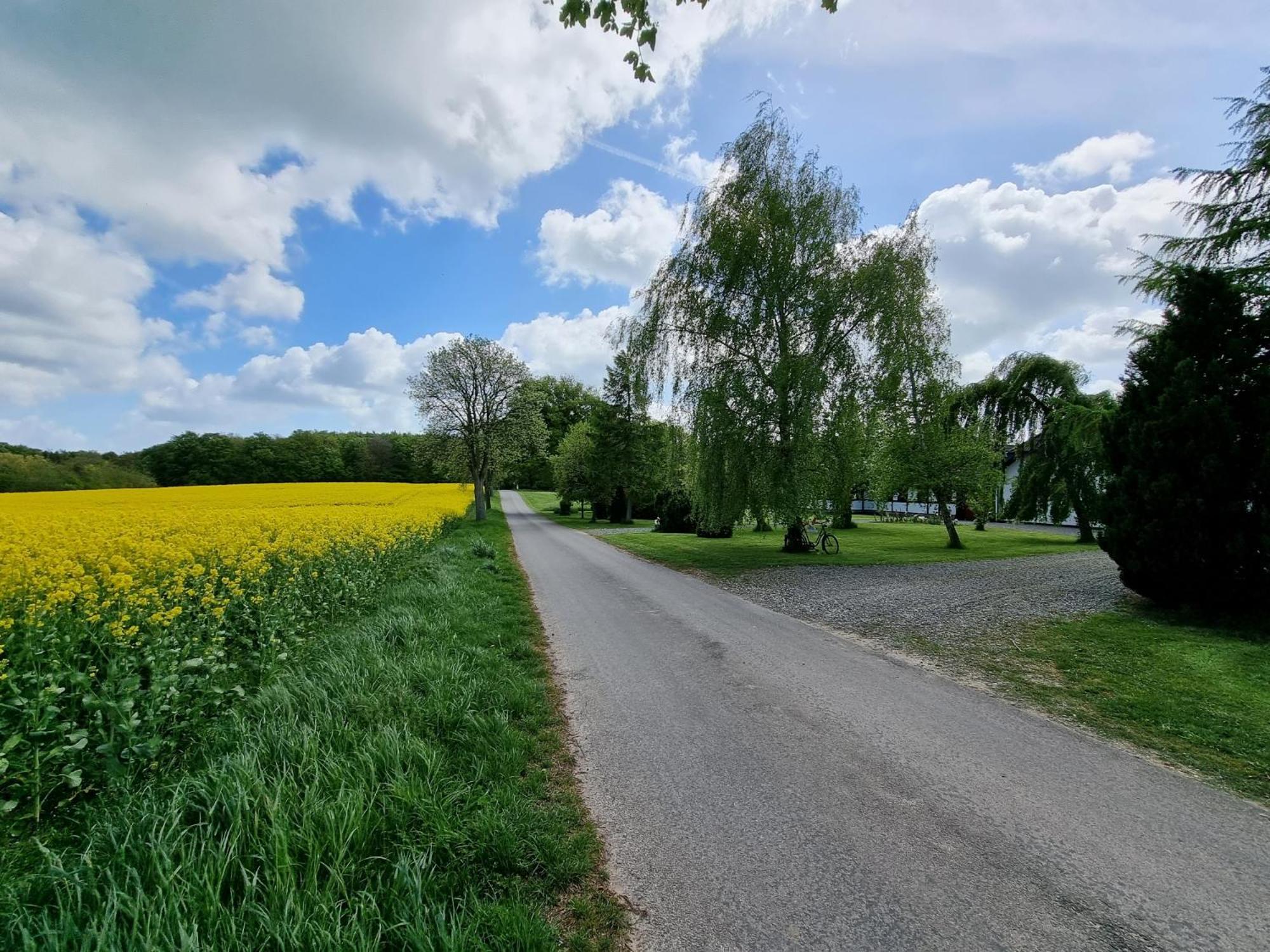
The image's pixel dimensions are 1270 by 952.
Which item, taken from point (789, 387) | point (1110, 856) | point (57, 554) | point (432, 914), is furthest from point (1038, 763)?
point (789, 387)

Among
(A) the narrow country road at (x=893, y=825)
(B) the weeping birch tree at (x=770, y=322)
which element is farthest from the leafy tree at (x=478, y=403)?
(A) the narrow country road at (x=893, y=825)

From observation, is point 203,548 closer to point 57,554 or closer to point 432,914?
point 57,554

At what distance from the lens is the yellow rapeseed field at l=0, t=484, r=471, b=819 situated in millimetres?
2664

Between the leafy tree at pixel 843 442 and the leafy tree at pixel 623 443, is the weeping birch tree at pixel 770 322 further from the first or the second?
the leafy tree at pixel 623 443

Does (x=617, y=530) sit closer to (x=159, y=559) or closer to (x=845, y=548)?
(x=845, y=548)

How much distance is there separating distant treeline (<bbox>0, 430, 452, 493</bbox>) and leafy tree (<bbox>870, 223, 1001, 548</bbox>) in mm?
23155

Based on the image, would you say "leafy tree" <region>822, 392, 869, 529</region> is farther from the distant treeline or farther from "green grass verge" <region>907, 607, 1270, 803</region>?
the distant treeline

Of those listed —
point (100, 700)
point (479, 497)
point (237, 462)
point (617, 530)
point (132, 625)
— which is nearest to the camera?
point (100, 700)

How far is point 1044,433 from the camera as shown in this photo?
20.7 meters

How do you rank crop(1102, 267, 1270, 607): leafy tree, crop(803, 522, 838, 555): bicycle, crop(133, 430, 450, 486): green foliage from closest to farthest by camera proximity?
crop(1102, 267, 1270, 607): leafy tree
crop(803, 522, 838, 555): bicycle
crop(133, 430, 450, 486): green foliage

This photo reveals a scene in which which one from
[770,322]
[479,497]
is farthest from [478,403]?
[770,322]

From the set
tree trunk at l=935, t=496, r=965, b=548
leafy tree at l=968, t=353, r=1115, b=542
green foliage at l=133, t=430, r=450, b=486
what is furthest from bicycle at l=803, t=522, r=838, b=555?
green foliage at l=133, t=430, r=450, b=486

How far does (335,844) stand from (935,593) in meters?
10.5

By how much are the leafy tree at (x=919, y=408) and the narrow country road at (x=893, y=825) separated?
1102 cm
